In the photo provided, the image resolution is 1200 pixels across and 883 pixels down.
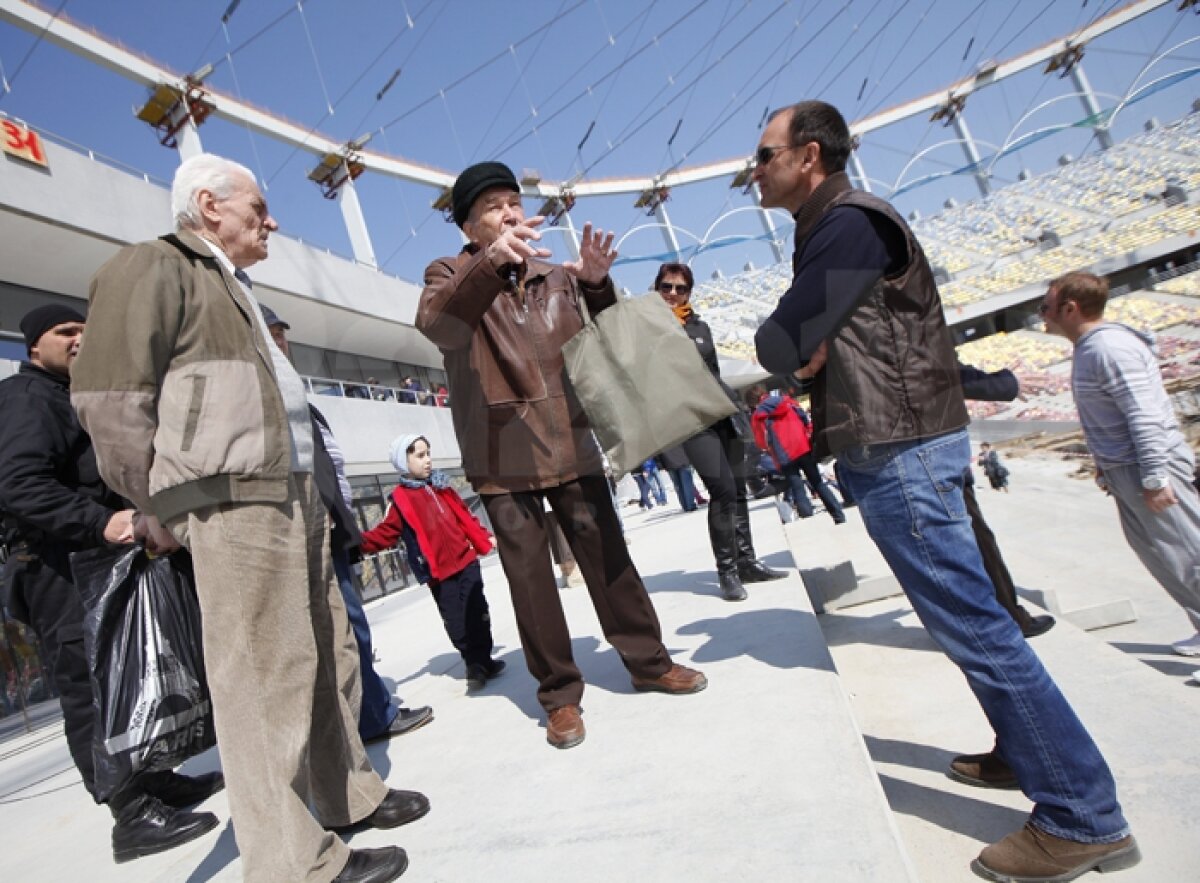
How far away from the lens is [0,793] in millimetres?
4012

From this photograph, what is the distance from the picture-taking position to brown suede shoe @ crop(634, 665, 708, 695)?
223 centimetres

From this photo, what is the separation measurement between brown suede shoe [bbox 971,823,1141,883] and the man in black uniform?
2.29m

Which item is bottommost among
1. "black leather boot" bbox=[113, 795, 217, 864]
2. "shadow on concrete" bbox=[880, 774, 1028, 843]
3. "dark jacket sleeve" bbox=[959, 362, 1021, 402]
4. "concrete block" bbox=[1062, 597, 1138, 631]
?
"concrete block" bbox=[1062, 597, 1138, 631]

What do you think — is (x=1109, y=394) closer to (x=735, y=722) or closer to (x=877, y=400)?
(x=877, y=400)

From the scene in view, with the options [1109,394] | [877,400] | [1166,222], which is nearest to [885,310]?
[877,400]

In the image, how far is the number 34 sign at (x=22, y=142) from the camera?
423 inches

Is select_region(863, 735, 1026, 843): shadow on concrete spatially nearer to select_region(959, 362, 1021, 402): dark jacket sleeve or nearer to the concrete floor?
the concrete floor

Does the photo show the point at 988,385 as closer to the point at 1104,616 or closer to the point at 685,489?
the point at 1104,616

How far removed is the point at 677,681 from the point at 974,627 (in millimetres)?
1004

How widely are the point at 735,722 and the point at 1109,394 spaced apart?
86.6 inches

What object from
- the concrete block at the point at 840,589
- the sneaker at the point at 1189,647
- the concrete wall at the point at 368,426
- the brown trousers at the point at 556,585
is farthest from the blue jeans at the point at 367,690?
the concrete wall at the point at 368,426

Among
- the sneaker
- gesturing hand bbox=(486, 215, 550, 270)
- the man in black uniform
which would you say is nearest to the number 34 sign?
the man in black uniform

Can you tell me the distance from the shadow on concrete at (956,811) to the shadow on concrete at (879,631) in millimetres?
1008

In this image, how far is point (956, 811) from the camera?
170 centimetres
